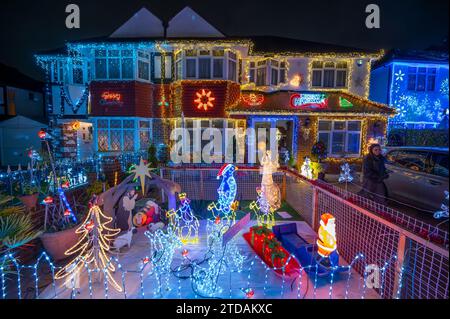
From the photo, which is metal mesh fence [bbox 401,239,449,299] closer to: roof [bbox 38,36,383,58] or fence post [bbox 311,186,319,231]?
fence post [bbox 311,186,319,231]

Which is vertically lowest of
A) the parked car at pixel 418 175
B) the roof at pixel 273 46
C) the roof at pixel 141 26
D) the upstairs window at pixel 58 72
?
the parked car at pixel 418 175

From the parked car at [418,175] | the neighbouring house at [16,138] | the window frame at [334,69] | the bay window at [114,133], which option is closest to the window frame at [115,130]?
the bay window at [114,133]

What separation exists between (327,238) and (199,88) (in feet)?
35.3

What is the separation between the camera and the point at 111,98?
44.5 ft

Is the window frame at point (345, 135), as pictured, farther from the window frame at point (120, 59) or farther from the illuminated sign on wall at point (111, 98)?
the illuminated sign on wall at point (111, 98)

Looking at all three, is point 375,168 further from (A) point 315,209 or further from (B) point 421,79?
(B) point 421,79

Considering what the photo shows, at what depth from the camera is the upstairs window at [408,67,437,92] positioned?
50.1 ft

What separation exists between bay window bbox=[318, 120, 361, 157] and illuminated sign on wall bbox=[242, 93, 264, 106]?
3.82m

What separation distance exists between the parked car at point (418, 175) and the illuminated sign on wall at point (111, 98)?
12.9 meters

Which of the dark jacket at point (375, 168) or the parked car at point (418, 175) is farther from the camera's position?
the dark jacket at point (375, 168)

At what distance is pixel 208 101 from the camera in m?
13.4

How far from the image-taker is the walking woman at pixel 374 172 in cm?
670
